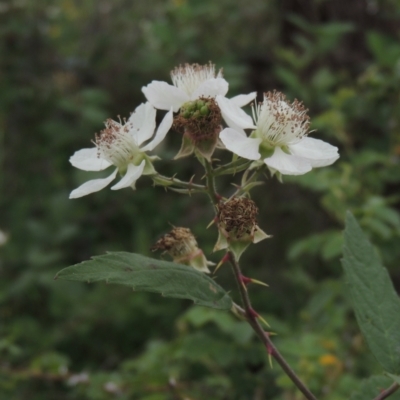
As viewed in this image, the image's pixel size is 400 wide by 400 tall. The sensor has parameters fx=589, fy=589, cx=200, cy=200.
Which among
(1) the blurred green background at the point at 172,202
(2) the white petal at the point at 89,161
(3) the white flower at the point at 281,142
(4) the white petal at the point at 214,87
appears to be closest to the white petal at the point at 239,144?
(3) the white flower at the point at 281,142

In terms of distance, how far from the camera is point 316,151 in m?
1.26

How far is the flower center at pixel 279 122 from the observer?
126cm

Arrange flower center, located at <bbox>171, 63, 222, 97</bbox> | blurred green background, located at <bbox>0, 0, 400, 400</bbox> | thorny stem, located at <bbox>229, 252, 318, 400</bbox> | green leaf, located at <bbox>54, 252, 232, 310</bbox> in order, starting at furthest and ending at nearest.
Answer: blurred green background, located at <bbox>0, 0, 400, 400</bbox> → flower center, located at <bbox>171, 63, 222, 97</bbox> → thorny stem, located at <bbox>229, 252, 318, 400</bbox> → green leaf, located at <bbox>54, 252, 232, 310</bbox>

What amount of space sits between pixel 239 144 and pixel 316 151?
0.19m

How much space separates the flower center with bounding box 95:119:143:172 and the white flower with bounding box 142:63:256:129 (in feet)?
0.35

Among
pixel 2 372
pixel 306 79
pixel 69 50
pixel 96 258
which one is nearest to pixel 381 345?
pixel 96 258

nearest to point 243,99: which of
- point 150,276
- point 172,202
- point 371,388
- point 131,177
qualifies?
point 131,177

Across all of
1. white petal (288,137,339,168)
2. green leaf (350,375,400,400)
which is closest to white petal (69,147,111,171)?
white petal (288,137,339,168)

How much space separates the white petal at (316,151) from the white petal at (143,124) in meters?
0.31

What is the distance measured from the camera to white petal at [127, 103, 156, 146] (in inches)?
52.5

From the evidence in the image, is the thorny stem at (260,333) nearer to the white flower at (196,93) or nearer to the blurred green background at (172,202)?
the white flower at (196,93)

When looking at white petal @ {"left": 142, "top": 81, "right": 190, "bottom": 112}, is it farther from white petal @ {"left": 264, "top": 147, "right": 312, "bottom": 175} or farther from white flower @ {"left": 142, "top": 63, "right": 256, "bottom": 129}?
white petal @ {"left": 264, "top": 147, "right": 312, "bottom": 175}

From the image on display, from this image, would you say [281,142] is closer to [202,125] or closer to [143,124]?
[202,125]

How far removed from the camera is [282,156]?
1227 millimetres
